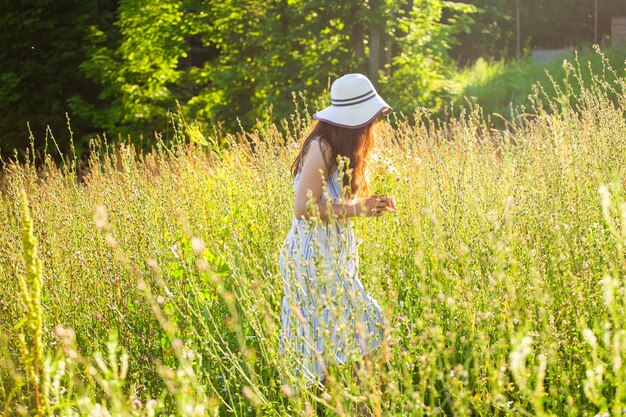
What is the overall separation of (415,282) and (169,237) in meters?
1.43

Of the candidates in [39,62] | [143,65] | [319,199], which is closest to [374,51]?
[143,65]

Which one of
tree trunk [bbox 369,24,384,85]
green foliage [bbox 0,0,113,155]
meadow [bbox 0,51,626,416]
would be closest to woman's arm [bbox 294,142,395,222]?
meadow [bbox 0,51,626,416]

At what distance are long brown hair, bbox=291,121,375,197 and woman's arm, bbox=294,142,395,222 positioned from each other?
0.10 feet

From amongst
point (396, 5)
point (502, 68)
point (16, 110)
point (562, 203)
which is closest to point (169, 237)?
point (562, 203)

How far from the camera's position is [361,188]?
354 cm

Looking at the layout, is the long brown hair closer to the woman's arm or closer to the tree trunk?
the woman's arm

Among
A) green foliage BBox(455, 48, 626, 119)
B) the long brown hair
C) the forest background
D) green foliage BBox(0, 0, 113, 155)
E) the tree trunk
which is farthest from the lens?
green foliage BBox(0, 0, 113, 155)

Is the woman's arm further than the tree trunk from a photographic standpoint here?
No

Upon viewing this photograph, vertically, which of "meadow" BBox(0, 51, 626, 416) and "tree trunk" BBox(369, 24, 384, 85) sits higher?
"meadow" BBox(0, 51, 626, 416)

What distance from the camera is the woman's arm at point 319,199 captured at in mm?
3062

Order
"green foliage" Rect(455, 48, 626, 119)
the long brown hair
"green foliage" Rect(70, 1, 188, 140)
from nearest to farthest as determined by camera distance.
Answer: the long brown hair
"green foliage" Rect(70, 1, 188, 140)
"green foliage" Rect(455, 48, 626, 119)

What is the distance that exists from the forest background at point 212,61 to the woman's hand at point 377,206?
254 inches

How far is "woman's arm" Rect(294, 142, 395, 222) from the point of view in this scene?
3062 millimetres

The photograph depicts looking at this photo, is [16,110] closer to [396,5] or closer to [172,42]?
[172,42]
